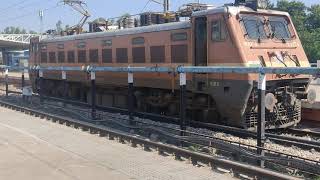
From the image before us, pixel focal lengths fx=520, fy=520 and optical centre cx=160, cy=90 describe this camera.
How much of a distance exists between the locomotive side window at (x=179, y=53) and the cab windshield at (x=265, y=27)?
191 cm

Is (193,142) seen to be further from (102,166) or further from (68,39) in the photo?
(68,39)

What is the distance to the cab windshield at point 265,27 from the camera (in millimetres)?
13562

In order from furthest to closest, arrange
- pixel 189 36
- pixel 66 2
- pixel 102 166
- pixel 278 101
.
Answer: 1. pixel 66 2
2. pixel 189 36
3. pixel 278 101
4. pixel 102 166

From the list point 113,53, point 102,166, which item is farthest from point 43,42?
point 102,166

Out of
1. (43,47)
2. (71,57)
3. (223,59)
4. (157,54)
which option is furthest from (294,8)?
(223,59)

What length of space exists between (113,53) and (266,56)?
22.0ft

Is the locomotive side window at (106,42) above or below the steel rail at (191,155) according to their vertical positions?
above

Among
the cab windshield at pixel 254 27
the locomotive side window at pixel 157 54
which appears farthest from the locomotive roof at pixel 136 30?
the cab windshield at pixel 254 27

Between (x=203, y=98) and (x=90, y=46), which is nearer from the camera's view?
(x=203, y=98)

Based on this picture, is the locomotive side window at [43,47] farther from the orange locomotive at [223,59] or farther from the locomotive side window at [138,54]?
the locomotive side window at [138,54]

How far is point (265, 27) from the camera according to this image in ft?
46.0

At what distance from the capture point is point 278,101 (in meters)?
13.3

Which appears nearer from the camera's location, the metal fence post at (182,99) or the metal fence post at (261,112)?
the metal fence post at (261,112)

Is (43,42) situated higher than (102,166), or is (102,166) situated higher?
(43,42)
